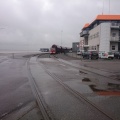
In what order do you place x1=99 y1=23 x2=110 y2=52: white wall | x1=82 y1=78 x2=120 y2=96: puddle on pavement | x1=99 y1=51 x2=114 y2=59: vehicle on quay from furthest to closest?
1. x1=99 y1=23 x2=110 y2=52: white wall
2. x1=99 y1=51 x2=114 y2=59: vehicle on quay
3. x1=82 y1=78 x2=120 y2=96: puddle on pavement

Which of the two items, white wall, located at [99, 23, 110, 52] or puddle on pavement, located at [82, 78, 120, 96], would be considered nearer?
puddle on pavement, located at [82, 78, 120, 96]

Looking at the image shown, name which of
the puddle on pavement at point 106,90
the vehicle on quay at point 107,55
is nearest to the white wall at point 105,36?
the vehicle on quay at point 107,55

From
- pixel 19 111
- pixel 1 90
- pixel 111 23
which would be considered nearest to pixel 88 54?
pixel 111 23

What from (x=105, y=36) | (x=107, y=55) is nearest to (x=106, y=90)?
(x=107, y=55)

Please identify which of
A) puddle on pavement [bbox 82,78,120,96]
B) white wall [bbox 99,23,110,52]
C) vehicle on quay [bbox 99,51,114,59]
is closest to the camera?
puddle on pavement [bbox 82,78,120,96]

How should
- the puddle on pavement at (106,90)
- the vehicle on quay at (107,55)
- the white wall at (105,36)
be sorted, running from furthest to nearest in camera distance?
the white wall at (105,36)
the vehicle on quay at (107,55)
the puddle on pavement at (106,90)

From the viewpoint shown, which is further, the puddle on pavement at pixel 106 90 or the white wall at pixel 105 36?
the white wall at pixel 105 36

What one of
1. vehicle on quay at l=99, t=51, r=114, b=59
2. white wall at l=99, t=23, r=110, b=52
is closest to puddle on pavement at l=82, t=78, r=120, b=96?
vehicle on quay at l=99, t=51, r=114, b=59

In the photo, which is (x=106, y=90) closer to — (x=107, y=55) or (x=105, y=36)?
(x=107, y=55)

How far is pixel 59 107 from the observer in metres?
6.11

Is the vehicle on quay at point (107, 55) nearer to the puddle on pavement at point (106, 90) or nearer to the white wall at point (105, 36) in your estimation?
the white wall at point (105, 36)

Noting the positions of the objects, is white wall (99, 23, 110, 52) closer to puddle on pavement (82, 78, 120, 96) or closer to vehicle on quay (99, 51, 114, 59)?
vehicle on quay (99, 51, 114, 59)

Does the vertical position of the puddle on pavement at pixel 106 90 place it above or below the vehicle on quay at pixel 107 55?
above

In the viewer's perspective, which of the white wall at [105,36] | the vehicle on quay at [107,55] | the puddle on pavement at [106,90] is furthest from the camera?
the white wall at [105,36]
